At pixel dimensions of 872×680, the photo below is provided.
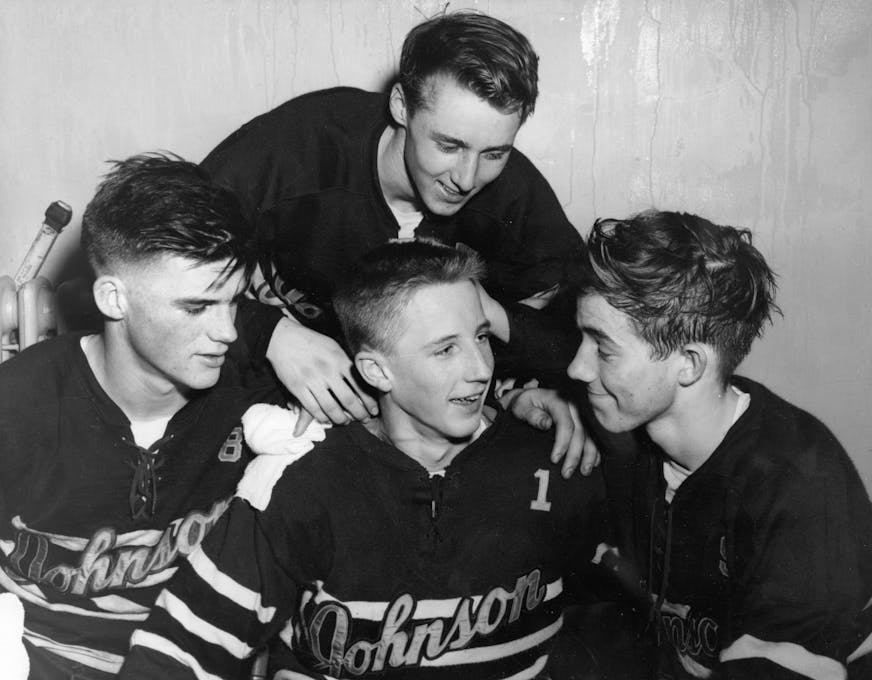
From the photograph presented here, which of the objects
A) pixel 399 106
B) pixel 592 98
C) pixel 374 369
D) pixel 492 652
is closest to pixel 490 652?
pixel 492 652

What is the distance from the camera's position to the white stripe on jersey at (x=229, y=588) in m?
0.93

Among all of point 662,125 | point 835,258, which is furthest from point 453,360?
point 835,258

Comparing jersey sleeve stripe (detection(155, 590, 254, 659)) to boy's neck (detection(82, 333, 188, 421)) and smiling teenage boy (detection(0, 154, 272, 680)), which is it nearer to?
smiling teenage boy (detection(0, 154, 272, 680))

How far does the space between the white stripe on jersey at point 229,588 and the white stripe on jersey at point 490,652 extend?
206 mm

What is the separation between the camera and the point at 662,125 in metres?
1.50

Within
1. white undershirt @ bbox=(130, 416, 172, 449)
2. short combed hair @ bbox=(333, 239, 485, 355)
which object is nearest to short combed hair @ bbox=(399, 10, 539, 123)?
short combed hair @ bbox=(333, 239, 485, 355)

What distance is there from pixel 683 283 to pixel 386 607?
0.54 m

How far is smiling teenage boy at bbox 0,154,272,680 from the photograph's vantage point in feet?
3.48

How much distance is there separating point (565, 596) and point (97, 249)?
0.79 meters

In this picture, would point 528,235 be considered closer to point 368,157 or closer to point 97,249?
point 368,157

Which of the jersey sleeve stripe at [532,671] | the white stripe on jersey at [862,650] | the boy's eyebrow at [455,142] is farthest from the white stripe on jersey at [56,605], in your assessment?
the white stripe on jersey at [862,650]

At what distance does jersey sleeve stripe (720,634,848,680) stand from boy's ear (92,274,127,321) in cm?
86

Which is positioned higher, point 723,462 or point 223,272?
point 223,272

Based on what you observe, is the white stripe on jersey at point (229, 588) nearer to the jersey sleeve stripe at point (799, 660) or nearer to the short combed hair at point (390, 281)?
the short combed hair at point (390, 281)
